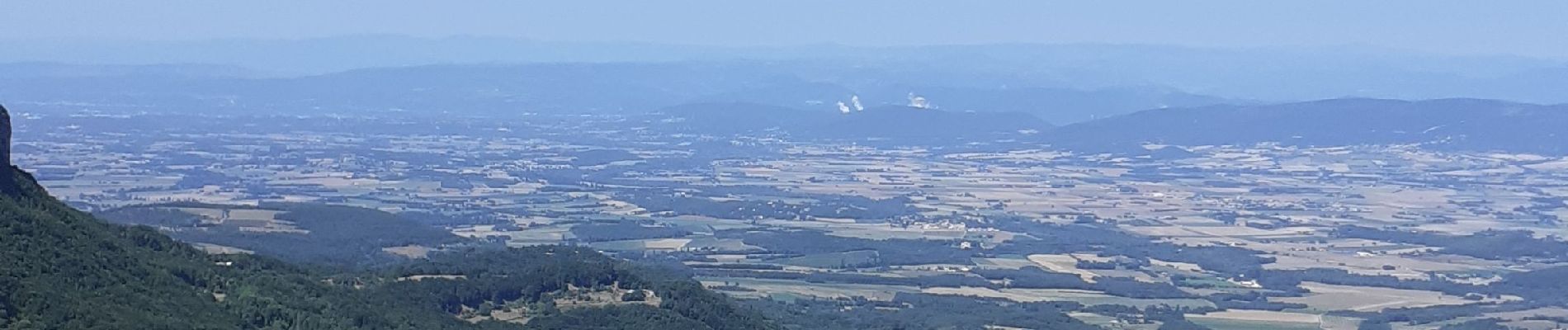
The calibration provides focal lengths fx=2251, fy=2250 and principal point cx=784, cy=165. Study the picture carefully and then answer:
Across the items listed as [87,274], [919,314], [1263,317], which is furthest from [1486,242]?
[87,274]

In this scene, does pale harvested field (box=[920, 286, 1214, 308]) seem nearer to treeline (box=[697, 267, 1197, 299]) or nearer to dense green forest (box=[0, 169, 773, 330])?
treeline (box=[697, 267, 1197, 299])

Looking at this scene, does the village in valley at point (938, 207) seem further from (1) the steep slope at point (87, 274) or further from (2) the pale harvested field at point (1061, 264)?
(1) the steep slope at point (87, 274)

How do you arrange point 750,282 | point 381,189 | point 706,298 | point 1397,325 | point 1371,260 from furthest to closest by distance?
point 381,189
point 1371,260
point 750,282
point 1397,325
point 706,298

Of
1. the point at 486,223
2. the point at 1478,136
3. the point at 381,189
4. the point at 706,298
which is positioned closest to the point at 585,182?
the point at 381,189

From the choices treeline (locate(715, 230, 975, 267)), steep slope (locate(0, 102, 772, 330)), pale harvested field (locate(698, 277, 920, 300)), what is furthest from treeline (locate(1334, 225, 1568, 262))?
steep slope (locate(0, 102, 772, 330))

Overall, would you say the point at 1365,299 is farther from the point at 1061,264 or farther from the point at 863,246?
the point at 863,246

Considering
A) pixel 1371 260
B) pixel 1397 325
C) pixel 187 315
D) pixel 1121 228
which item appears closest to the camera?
pixel 187 315

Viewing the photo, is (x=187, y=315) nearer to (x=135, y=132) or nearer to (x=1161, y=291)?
(x=1161, y=291)

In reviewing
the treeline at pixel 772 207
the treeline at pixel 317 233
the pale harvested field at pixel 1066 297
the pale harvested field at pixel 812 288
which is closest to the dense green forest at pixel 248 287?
the pale harvested field at pixel 812 288
